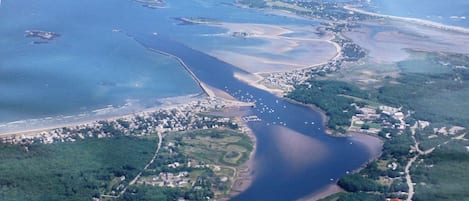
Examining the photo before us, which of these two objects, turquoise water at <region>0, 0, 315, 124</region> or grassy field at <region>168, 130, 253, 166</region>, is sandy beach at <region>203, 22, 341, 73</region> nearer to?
turquoise water at <region>0, 0, 315, 124</region>

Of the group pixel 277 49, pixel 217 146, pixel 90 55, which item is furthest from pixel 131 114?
pixel 277 49

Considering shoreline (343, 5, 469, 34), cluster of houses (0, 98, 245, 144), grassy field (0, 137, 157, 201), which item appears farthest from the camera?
shoreline (343, 5, 469, 34)

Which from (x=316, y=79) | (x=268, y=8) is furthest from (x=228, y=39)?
(x=268, y=8)

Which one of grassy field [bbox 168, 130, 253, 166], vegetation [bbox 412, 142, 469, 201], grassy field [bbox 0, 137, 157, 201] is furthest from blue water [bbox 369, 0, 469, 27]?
grassy field [bbox 0, 137, 157, 201]

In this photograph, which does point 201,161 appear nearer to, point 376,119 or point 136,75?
point 376,119

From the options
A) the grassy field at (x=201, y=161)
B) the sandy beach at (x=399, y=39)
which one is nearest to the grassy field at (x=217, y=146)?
the grassy field at (x=201, y=161)

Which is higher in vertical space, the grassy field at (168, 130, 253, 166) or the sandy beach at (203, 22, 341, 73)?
the grassy field at (168, 130, 253, 166)

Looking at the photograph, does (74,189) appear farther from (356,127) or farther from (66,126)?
(356,127)
